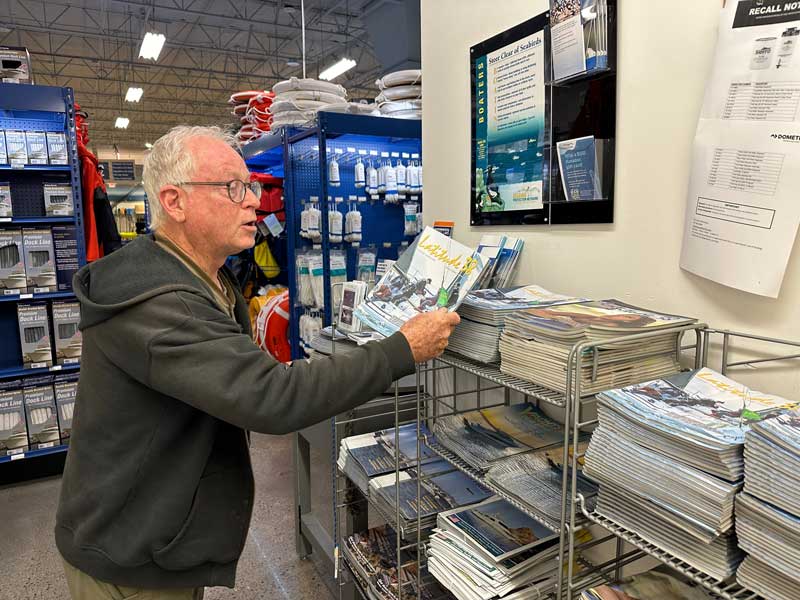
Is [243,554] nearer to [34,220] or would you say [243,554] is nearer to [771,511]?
[34,220]

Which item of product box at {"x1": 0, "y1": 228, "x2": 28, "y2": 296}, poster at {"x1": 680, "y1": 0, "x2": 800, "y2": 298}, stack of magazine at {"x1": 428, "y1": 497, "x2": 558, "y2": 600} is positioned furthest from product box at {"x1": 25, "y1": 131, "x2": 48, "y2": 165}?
poster at {"x1": 680, "y1": 0, "x2": 800, "y2": 298}

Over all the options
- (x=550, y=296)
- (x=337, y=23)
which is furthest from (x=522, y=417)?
(x=337, y=23)

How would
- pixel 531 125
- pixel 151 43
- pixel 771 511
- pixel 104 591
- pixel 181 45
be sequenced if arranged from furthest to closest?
pixel 181 45, pixel 151 43, pixel 531 125, pixel 104 591, pixel 771 511

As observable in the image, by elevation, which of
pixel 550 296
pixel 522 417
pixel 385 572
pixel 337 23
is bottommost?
pixel 385 572

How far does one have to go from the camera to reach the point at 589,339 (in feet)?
3.93

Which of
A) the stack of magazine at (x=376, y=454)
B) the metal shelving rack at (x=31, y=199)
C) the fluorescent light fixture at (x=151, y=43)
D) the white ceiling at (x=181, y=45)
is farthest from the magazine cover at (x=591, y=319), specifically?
the white ceiling at (x=181, y=45)

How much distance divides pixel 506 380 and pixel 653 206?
62cm

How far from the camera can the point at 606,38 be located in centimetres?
154

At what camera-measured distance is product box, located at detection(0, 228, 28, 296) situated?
3.64 metres

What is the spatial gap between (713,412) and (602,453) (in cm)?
20

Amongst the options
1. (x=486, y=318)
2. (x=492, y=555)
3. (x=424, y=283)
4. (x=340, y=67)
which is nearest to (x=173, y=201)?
(x=424, y=283)

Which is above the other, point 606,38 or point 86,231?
point 606,38

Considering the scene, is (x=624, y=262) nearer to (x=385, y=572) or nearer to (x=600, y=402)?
(x=600, y=402)

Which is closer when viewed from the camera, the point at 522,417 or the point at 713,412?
the point at 713,412
